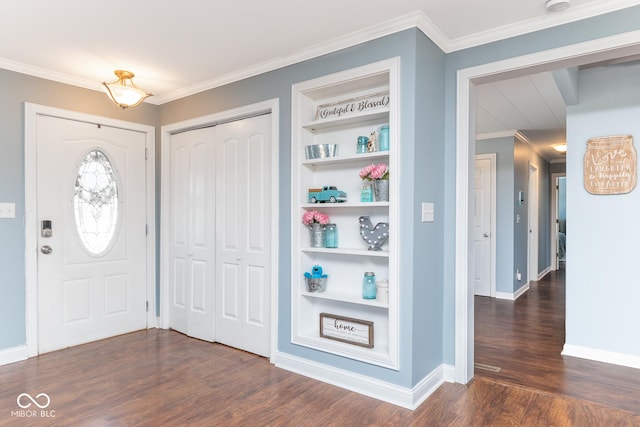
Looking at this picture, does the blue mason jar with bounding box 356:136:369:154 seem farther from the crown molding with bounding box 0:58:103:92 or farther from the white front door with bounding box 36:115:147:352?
the crown molding with bounding box 0:58:103:92

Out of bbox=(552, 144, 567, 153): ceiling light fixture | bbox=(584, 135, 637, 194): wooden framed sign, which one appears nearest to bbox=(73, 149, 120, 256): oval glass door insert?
bbox=(584, 135, 637, 194): wooden framed sign

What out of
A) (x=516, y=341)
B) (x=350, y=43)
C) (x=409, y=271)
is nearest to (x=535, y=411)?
(x=409, y=271)

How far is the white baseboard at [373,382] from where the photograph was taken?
2520mm

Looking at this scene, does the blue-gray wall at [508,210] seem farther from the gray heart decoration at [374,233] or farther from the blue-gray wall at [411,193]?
the gray heart decoration at [374,233]

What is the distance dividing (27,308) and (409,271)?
3.17 m

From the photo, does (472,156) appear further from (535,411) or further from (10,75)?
(10,75)

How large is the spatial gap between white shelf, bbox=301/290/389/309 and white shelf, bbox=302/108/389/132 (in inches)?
48.5

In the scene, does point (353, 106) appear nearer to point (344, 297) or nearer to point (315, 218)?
point (315, 218)

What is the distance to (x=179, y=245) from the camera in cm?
413

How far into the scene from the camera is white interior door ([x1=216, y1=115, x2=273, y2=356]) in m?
3.40

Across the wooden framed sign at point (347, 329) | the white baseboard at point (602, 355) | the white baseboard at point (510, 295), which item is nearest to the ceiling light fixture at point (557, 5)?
the wooden framed sign at point (347, 329)

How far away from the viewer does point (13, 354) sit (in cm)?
326

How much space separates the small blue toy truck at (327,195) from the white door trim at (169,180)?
0.34m

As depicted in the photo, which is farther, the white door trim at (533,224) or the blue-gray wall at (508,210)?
the white door trim at (533,224)
